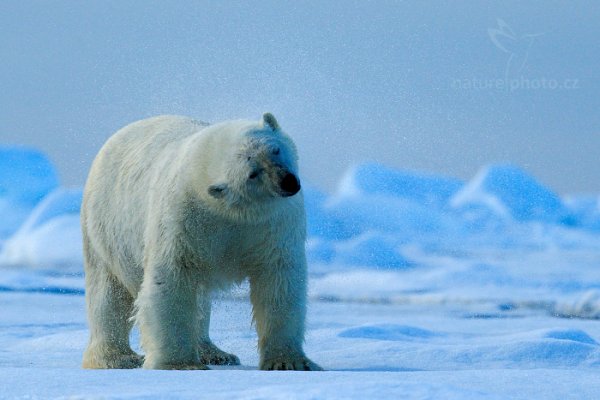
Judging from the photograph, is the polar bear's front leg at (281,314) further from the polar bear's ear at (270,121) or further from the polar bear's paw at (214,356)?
the polar bear's paw at (214,356)

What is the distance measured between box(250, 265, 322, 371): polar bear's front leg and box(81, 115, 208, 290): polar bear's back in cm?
94

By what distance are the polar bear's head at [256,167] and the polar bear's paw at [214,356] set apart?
198 centimetres

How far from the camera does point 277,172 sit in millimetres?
5031

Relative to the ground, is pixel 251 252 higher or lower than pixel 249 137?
lower

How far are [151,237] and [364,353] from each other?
2.02 m

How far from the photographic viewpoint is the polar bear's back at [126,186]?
6277mm

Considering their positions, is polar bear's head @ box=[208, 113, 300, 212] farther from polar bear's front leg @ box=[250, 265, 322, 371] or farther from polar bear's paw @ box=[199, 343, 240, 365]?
polar bear's paw @ box=[199, 343, 240, 365]

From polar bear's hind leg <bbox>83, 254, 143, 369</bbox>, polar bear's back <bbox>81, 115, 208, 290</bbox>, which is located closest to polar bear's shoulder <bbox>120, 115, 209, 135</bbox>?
polar bear's back <bbox>81, 115, 208, 290</bbox>

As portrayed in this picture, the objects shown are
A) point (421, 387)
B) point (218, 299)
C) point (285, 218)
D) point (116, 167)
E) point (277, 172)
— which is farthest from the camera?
point (116, 167)

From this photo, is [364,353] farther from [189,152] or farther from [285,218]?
[189,152]

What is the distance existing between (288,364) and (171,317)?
0.75 metres

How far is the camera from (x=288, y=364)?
5707mm

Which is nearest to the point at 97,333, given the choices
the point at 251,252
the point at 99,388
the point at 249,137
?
the point at 251,252

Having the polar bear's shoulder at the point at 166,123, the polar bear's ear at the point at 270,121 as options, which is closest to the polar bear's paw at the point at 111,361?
the polar bear's shoulder at the point at 166,123
